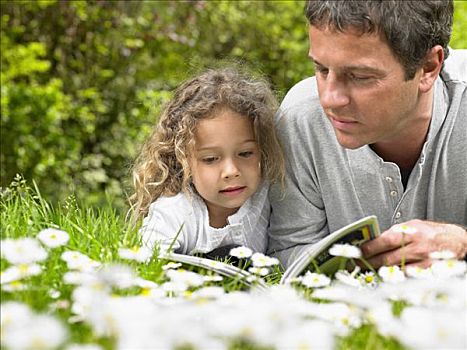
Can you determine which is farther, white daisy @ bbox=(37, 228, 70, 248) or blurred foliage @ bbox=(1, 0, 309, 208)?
blurred foliage @ bbox=(1, 0, 309, 208)

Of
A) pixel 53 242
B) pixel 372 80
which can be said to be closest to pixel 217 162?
pixel 372 80

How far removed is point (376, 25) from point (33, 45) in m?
3.59

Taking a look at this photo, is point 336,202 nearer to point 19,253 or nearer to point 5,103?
point 19,253

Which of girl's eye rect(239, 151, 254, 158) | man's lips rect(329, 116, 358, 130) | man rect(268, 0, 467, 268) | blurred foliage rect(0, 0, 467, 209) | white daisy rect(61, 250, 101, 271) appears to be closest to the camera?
white daisy rect(61, 250, 101, 271)

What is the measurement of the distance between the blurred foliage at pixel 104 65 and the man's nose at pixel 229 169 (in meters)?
2.76

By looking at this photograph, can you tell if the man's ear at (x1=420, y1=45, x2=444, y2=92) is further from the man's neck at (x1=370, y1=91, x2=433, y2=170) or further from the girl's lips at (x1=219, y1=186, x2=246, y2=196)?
the girl's lips at (x1=219, y1=186, x2=246, y2=196)

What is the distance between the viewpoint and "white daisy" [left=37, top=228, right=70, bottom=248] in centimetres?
225

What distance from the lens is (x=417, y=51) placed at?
2.70 metres

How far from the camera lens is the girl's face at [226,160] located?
3016mm

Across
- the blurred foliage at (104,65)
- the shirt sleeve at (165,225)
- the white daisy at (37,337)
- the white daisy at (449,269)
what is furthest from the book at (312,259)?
the blurred foliage at (104,65)

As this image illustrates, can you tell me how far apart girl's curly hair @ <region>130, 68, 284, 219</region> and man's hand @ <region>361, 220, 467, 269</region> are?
595mm

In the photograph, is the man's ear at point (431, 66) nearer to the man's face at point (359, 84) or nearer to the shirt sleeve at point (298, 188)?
the man's face at point (359, 84)

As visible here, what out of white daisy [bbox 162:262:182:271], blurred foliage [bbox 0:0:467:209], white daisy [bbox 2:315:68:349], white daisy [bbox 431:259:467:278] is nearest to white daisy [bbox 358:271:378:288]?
white daisy [bbox 431:259:467:278]

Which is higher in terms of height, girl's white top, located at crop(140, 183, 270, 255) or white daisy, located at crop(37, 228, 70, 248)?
white daisy, located at crop(37, 228, 70, 248)
